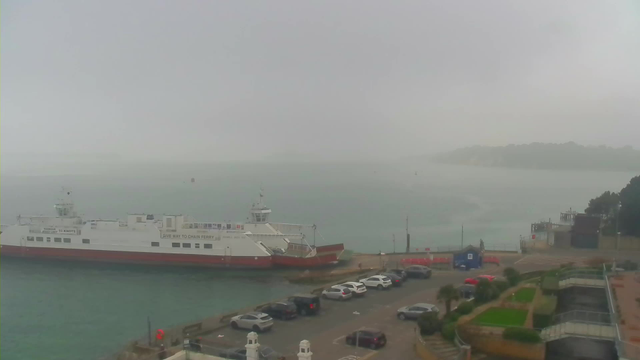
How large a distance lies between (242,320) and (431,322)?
5.06 m

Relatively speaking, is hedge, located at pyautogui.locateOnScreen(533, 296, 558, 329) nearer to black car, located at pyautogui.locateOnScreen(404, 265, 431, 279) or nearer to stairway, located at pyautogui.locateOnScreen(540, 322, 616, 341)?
stairway, located at pyautogui.locateOnScreen(540, 322, 616, 341)

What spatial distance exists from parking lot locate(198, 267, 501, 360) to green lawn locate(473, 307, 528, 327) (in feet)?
5.81

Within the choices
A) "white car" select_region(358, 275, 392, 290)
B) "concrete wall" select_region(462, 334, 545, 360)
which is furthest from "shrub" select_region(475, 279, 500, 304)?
"white car" select_region(358, 275, 392, 290)

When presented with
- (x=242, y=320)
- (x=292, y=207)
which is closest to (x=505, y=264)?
(x=242, y=320)

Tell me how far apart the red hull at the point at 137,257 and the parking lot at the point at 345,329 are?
13.2m

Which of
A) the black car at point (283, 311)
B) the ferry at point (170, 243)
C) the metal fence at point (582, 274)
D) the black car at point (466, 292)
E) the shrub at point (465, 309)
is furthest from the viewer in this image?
the ferry at point (170, 243)

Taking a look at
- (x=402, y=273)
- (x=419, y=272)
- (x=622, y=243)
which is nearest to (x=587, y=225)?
(x=622, y=243)

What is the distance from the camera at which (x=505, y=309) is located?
43.0 feet

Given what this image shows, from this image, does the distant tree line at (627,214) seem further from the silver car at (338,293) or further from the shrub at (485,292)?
the silver car at (338,293)

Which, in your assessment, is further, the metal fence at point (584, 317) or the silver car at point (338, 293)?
the silver car at point (338, 293)

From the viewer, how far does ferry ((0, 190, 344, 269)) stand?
29625mm

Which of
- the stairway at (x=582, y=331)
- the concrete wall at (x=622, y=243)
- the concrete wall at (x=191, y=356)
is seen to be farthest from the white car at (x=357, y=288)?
the concrete wall at (x=622, y=243)

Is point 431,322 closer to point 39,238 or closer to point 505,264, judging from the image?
point 505,264

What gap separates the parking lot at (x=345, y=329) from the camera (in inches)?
461
